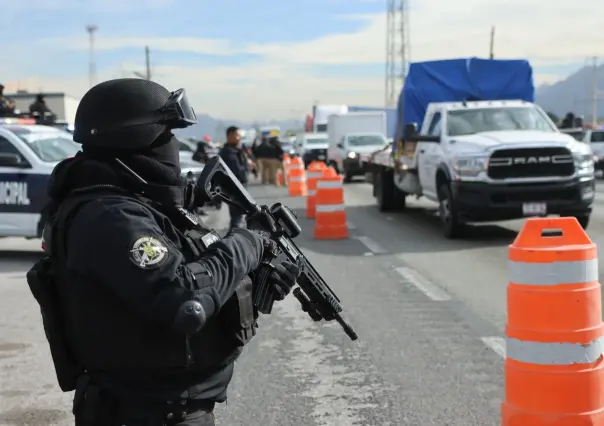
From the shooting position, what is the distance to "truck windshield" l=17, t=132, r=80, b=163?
11109mm

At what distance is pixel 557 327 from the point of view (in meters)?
3.36

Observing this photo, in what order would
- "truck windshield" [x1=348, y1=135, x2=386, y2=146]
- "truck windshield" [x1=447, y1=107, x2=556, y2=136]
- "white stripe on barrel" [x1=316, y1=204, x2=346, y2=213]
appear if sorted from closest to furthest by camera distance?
"white stripe on barrel" [x1=316, y1=204, x2=346, y2=213] < "truck windshield" [x1=447, y1=107, x2=556, y2=136] < "truck windshield" [x1=348, y1=135, x2=386, y2=146]

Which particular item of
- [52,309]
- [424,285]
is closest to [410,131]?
[424,285]

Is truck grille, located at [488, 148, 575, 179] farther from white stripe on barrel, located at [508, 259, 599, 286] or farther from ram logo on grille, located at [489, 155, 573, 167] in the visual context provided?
white stripe on barrel, located at [508, 259, 599, 286]

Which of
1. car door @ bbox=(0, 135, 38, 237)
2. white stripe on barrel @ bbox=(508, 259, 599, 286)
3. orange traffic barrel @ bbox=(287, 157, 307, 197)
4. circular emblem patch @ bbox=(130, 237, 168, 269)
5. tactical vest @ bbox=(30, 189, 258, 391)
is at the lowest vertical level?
orange traffic barrel @ bbox=(287, 157, 307, 197)

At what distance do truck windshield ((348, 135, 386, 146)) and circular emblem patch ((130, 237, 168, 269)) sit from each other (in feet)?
95.8

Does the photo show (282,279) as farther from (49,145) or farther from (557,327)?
(49,145)

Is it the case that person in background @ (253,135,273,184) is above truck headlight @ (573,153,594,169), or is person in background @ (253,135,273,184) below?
below

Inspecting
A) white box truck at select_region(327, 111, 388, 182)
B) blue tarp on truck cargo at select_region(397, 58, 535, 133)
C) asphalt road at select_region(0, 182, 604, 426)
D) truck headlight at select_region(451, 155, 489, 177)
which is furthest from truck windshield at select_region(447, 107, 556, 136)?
white box truck at select_region(327, 111, 388, 182)

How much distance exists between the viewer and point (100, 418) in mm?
2320

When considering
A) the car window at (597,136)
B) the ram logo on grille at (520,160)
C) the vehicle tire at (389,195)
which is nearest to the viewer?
the ram logo on grille at (520,160)

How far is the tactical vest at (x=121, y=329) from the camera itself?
225cm

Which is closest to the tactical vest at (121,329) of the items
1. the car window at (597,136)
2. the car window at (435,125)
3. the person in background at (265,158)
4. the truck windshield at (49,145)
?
the truck windshield at (49,145)

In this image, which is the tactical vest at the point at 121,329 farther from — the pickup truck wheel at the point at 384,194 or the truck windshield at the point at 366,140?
the truck windshield at the point at 366,140
